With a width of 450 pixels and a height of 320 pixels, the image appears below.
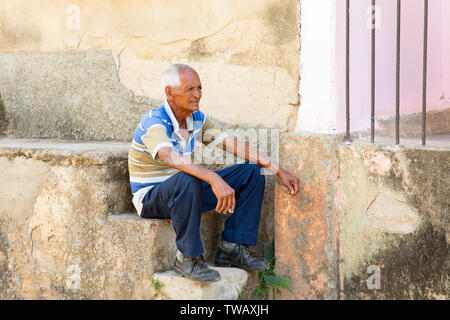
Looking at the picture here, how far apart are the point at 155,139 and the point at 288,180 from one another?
0.81m

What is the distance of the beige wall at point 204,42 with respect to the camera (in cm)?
365

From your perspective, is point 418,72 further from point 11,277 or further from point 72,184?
point 11,277

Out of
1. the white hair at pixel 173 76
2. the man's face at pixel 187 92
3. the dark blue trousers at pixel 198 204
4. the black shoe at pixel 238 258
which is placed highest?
the white hair at pixel 173 76

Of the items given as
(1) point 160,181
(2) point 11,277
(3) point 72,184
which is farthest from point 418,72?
(2) point 11,277

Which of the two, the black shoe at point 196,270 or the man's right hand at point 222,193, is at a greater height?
the man's right hand at point 222,193

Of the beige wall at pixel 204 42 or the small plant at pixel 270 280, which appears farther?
the beige wall at pixel 204 42

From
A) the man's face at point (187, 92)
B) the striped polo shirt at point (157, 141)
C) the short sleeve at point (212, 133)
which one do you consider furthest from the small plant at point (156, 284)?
the man's face at point (187, 92)

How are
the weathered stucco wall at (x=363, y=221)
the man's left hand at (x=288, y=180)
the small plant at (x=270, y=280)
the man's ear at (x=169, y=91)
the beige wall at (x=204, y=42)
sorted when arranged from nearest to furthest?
the weathered stucco wall at (x=363, y=221), the man's ear at (x=169, y=91), the man's left hand at (x=288, y=180), the small plant at (x=270, y=280), the beige wall at (x=204, y=42)

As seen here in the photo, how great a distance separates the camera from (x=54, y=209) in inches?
140

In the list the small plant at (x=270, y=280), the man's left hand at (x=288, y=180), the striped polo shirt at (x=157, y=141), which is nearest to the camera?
the striped polo shirt at (x=157, y=141)

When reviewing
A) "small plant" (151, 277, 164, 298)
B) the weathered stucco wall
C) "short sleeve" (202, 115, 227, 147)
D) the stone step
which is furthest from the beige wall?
"small plant" (151, 277, 164, 298)

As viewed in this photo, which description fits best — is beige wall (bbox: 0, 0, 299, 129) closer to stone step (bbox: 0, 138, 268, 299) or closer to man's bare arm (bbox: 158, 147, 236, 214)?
stone step (bbox: 0, 138, 268, 299)

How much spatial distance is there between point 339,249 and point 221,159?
0.98m

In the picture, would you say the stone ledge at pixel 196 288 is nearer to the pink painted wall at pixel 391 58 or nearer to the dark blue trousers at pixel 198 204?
the dark blue trousers at pixel 198 204
